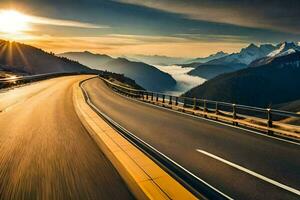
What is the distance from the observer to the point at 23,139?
451 inches

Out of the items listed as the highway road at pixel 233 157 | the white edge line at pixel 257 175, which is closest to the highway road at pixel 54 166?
the highway road at pixel 233 157

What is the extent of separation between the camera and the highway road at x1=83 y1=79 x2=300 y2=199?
26.0ft

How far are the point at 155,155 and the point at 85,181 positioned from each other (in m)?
4.17

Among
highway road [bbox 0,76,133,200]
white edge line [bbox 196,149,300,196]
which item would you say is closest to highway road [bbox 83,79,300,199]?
white edge line [bbox 196,149,300,196]

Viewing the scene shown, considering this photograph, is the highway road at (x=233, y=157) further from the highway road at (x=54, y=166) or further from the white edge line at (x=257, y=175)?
the highway road at (x=54, y=166)

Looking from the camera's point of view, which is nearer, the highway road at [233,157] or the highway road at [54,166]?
the highway road at [54,166]

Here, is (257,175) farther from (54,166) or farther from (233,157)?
(54,166)

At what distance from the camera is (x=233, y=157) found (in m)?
10.8

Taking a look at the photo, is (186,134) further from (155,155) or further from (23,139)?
(23,139)

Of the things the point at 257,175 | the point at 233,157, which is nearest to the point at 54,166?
the point at 257,175

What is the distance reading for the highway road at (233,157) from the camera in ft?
26.0

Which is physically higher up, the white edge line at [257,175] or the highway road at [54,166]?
the highway road at [54,166]

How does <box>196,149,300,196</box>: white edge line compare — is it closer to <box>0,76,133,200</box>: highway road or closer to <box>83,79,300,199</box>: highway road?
<box>83,79,300,199</box>: highway road

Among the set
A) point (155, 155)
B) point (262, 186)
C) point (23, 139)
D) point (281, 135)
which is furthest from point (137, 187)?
point (281, 135)
